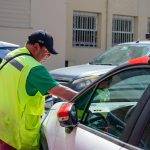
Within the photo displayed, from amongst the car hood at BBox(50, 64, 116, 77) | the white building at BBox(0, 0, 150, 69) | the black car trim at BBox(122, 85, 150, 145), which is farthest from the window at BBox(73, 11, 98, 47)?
the black car trim at BBox(122, 85, 150, 145)

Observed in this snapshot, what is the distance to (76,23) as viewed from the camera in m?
21.2

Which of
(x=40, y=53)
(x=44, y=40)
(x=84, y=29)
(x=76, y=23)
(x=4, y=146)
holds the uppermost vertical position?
(x=76, y=23)

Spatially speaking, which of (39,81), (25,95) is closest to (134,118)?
(39,81)

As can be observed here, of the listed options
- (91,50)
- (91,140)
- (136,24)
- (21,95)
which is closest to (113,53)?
(21,95)

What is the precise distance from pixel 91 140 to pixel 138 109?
44cm

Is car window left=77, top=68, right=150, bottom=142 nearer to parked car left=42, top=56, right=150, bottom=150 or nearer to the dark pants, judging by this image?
parked car left=42, top=56, right=150, bottom=150

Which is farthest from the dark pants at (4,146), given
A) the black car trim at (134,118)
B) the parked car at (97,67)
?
the parked car at (97,67)

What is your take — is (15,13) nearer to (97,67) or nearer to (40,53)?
(97,67)

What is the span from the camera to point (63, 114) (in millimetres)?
3992

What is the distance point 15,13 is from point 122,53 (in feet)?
27.5

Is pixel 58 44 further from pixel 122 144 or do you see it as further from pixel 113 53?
pixel 122 144

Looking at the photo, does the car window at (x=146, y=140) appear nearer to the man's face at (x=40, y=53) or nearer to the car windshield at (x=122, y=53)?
the man's face at (x=40, y=53)

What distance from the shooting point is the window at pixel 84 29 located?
69.5ft

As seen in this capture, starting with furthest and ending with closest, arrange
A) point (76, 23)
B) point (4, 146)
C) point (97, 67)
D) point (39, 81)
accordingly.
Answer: point (76, 23) < point (97, 67) < point (4, 146) < point (39, 81)
